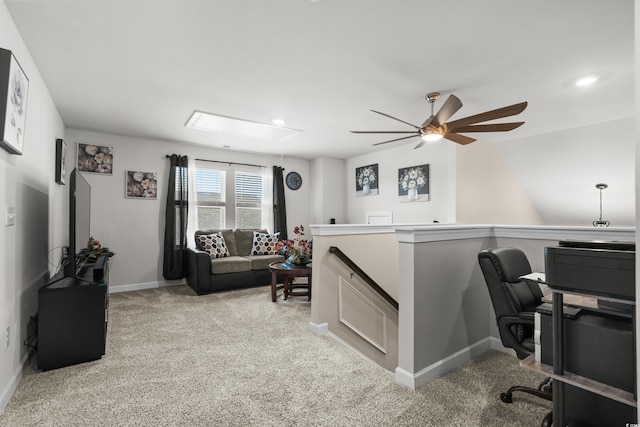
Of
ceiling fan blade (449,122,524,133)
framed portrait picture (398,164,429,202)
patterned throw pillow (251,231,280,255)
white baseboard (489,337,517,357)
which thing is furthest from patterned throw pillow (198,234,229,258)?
white baseboard (489,337,517,357)

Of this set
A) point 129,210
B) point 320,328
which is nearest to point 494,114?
point 320,328

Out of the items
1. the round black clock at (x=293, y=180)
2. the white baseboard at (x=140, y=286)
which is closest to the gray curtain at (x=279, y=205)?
the round black clock at (x=293, y=180)

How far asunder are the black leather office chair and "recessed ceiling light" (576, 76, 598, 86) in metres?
2.14

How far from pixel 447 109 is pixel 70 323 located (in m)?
3.53

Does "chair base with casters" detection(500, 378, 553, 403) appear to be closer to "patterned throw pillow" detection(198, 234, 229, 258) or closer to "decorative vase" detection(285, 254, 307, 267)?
"decorative vase" detection(285, 254, 307, 267)

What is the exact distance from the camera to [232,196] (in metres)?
5.94

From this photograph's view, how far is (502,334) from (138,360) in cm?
266

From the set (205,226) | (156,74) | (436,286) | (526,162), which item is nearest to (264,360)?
(436,286)

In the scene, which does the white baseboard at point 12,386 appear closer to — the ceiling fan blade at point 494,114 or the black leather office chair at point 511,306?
the black leather office chair at point 511,306

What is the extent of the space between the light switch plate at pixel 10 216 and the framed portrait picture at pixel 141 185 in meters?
2.98

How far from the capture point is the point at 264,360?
98.6 inches

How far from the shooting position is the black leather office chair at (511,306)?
1.84 metres

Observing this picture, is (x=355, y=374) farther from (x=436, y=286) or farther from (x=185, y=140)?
(x=185, y=140)

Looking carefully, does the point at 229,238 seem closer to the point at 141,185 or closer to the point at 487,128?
the point at 141,185
